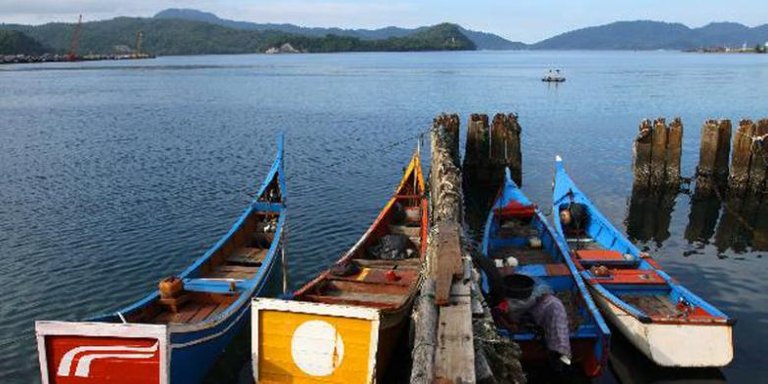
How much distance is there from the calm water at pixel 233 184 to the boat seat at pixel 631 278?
2.58 meters

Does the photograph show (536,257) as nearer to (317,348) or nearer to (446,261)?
(446,261)

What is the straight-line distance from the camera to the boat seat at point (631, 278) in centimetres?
1530

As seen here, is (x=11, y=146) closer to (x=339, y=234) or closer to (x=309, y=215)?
(x=309, y=215)

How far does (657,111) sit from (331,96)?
40.1 metres

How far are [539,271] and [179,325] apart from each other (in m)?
9.11

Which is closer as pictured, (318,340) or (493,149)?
(318,340)

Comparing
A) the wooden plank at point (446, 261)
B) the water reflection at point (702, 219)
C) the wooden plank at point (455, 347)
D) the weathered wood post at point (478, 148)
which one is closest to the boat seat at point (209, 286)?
the wooden plank at point (446, 261)

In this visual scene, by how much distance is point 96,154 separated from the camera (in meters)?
39.4

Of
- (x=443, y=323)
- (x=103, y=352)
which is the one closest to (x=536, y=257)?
(x=443, y=323)

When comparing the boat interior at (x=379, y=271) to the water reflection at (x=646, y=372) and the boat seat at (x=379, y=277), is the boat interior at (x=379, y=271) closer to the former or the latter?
the boat seat at (x=379, y=277)

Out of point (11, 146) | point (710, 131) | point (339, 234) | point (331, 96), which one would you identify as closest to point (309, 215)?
point (339, 234)

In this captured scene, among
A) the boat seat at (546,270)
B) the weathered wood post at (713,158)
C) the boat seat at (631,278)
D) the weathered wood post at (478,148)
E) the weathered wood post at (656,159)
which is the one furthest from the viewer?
the weathered wood post at (478,148)

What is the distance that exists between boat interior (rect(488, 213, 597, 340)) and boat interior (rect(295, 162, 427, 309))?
2.47 meters

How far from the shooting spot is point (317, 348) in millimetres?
10711
